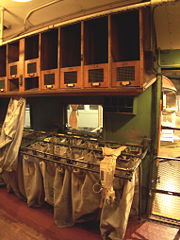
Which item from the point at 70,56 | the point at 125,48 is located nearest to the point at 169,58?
the point at 125,48

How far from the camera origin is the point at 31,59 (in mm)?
2145

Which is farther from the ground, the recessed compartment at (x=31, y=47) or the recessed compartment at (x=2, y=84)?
the recessed compartment at (x=31, y=47)

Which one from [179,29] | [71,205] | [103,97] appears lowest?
[71,205]

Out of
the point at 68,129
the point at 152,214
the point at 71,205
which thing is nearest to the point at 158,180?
the point at 152,214

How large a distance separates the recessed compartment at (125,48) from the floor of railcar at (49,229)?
179cm

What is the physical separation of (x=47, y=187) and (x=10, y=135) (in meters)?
0.90

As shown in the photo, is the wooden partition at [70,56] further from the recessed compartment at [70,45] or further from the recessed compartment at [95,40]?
the recessed compartment at [95,40]

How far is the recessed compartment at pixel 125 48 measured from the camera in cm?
151

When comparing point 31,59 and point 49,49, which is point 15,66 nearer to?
point 31,59

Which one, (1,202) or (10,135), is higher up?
(10,135)

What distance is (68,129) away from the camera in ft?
9.43

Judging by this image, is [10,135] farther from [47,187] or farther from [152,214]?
[152,214]

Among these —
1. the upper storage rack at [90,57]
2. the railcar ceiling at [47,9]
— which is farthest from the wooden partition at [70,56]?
the railcar ceiling at [47,9]

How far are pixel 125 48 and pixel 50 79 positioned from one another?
3.47 feet
